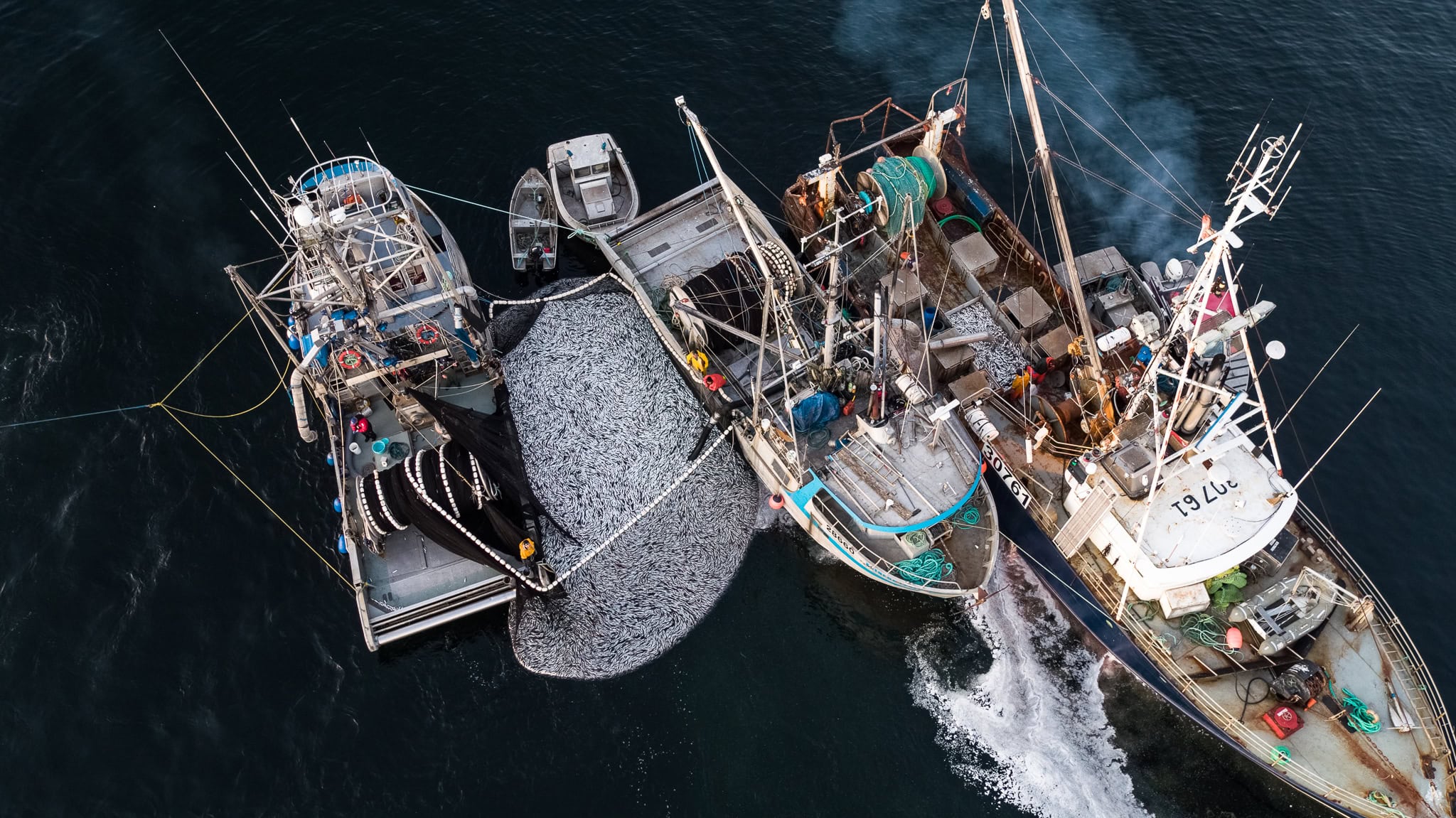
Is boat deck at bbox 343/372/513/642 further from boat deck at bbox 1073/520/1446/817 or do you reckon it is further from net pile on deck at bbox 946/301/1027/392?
boat deck at bbox 1073/520/1446/817

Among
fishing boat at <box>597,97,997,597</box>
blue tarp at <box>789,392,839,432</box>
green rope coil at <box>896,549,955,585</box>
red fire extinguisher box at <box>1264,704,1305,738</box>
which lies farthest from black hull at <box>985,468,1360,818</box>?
blue tarp at <box>789,392,839,432</box>

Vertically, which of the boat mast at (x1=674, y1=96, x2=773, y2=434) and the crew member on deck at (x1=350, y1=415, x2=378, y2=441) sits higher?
the boat mast at (x1=674, y1=96, x2=773, y2=434)

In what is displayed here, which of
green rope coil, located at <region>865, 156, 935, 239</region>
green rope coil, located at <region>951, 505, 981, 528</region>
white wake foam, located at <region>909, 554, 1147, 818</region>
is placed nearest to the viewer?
white wake foam, located at <region>909, 554, 1147, 818</region>

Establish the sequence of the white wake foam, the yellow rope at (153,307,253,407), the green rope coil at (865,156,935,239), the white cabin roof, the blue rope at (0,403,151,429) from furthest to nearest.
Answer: the white cabin roof → the yellow rope at (153,307,253,407) → the blue rope at (0,403,151,429) → the green rope coil at (865,156,935,239) → the white wake foam

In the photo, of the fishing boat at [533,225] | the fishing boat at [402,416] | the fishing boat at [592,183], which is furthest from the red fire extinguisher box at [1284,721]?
the fishing boat at [533,225]

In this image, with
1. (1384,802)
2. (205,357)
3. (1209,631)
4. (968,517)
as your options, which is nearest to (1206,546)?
(1209,631)

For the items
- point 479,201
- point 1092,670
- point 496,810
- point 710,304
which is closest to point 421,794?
point 496,810
